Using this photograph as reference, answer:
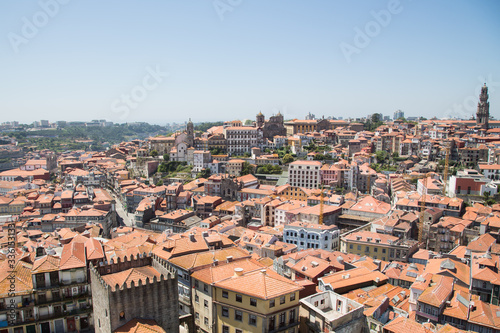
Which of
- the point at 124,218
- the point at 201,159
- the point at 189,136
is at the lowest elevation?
the point at 124,218

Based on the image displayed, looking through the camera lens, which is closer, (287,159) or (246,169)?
Answer: (246,169)

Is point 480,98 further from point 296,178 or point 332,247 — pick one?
point 332,247

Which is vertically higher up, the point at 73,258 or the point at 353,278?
the point at 73,258

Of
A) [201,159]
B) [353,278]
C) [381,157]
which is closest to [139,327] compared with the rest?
[353,278]

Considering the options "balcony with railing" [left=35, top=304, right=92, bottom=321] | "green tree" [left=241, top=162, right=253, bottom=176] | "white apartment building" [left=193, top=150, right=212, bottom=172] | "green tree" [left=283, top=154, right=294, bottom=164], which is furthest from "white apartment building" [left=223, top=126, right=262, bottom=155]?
"balcony with railing" [left=35, top=304, right=92, bottom=321]

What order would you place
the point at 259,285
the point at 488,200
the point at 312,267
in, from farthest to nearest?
the point at 488,200 → the point at 312,267 → the point at 259,285

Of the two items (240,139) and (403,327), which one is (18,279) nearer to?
(403,327)

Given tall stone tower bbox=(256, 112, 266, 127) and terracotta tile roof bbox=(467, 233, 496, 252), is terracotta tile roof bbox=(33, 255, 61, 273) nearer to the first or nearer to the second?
terracotta tile roof bbox=(467, 233, 496, 252)
